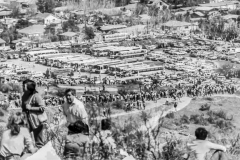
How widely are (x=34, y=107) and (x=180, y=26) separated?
104ft

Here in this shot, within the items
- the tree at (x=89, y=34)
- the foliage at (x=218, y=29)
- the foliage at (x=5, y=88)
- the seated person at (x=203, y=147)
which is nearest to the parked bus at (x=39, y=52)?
the tree at (x=89, y=34)

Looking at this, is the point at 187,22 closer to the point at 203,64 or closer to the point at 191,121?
the point at 203,64

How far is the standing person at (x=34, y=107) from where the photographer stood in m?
5.04

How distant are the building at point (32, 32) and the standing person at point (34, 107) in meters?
28.8

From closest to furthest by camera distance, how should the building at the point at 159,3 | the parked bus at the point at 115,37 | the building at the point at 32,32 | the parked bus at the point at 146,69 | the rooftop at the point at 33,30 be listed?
the parked bus at the point at 146,69
the parked bus at the point at 115,37
the building at the point at 32,32
the rooftop at the point at 33,30
the building at the point at 159,3

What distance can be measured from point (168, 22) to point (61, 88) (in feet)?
63.6

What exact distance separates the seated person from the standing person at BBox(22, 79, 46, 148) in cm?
168

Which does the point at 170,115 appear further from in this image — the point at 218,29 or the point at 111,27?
the point at 111,27

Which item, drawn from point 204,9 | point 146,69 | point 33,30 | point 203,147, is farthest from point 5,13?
point 203,147

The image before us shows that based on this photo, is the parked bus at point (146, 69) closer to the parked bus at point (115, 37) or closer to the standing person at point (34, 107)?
the parked bus at point (115, 37)

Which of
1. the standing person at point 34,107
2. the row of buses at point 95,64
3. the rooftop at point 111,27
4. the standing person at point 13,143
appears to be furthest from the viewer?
the rooftop at point 111,27

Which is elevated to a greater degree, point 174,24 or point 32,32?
point 174,24

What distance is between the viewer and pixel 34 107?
504cm

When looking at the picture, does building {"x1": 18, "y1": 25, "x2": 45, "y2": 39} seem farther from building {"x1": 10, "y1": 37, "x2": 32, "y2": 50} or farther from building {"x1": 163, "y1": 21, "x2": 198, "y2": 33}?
building {"x1": 163, "y1": 21, "x2": 198, "y2": 33}
